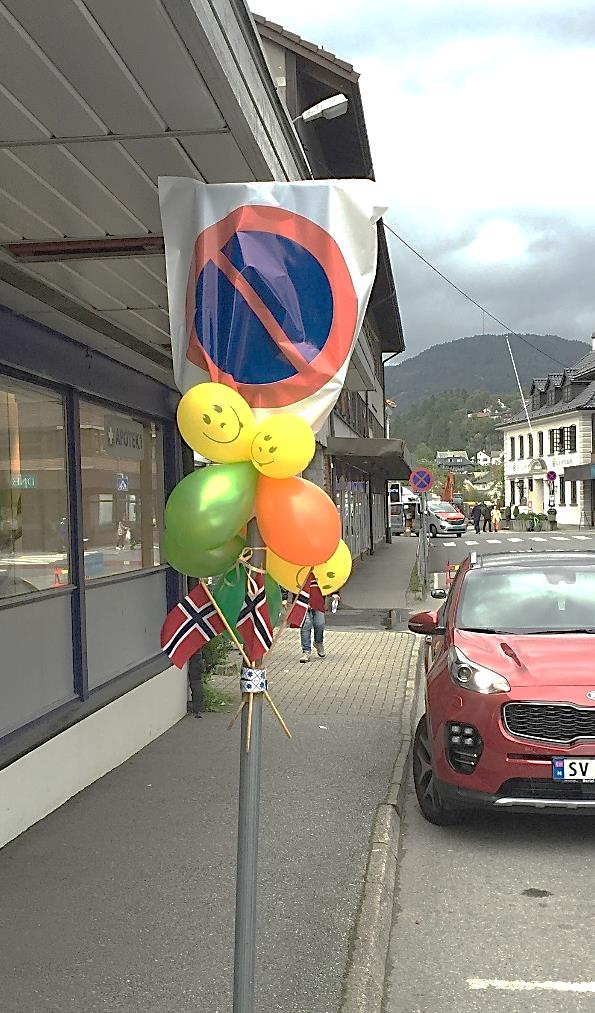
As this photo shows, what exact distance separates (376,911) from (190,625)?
7.73ft

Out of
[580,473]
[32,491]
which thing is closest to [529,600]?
[32,491]

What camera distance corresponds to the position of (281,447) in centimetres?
304

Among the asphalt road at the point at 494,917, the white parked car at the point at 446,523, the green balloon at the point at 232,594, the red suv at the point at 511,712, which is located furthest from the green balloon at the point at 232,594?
the white parked car at the point at 446,523

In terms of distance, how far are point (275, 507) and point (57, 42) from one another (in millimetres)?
1526

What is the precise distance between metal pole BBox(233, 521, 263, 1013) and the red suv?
11.0 ft

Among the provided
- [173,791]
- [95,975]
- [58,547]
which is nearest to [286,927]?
[95,975]

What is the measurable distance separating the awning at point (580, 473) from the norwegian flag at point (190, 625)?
60.8 m

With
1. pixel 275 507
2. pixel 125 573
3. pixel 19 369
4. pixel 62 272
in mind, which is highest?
pixel 62 272

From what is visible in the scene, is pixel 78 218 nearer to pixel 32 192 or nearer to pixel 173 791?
pixel 32 192

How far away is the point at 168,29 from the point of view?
9.91 feet

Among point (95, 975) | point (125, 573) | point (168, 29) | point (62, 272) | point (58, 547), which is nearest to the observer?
point (168, 29)

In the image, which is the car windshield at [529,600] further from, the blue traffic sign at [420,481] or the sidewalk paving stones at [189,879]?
the blue traffic sign at [420,481]

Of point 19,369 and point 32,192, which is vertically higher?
point 32,192

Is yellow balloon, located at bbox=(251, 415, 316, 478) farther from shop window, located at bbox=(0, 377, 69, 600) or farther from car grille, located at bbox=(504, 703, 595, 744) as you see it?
car grille, located at bbox=(504, 703, 595, 744)
